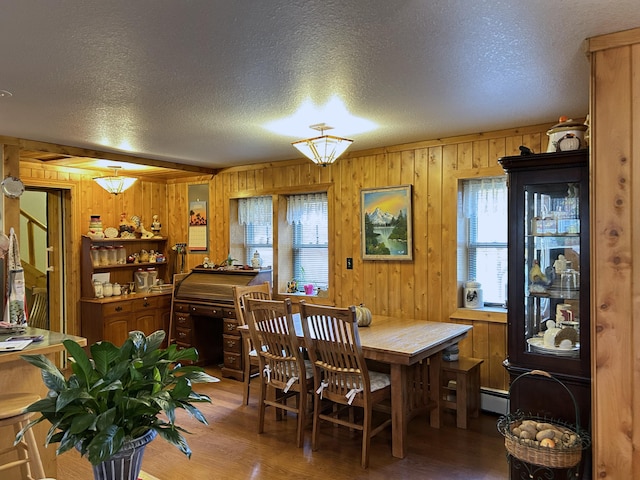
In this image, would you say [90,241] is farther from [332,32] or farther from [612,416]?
[612,416]

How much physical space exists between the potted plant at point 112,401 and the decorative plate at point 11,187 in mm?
3071

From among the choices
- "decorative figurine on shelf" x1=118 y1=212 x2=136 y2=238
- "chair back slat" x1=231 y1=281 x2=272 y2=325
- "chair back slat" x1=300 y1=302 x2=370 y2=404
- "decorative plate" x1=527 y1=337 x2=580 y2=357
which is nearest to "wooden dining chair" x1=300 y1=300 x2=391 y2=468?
"chair back slat" x1=300 y1=302 x2=370 y2=404

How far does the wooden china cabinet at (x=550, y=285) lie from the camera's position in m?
2.44

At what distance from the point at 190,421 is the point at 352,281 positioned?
6.36 ft

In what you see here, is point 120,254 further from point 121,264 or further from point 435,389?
point 435,389

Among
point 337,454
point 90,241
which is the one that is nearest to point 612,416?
point 337,454

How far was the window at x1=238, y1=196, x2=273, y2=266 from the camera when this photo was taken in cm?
557

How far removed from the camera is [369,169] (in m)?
4.60

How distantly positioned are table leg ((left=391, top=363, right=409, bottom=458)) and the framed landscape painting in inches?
56.7

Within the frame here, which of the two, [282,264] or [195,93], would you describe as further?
[282,264]

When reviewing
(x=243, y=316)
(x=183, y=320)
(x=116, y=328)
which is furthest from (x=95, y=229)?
(x=243, y=316)

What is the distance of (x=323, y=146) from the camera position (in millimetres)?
3576

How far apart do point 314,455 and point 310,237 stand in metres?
2.63

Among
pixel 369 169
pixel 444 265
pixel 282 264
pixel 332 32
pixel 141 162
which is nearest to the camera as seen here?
pixel 332 32
